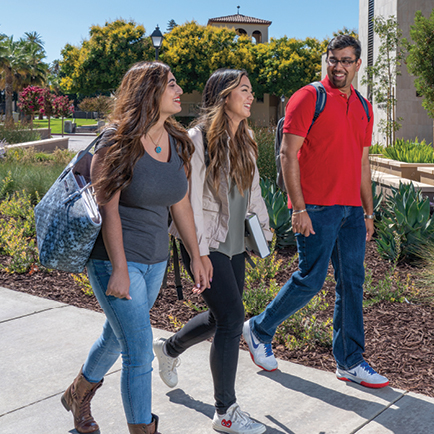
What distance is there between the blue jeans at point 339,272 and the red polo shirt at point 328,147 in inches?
3.5

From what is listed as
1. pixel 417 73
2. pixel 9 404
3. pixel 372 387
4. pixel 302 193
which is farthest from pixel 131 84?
pixel 417 73

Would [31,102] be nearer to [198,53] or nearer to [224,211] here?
[198,53]

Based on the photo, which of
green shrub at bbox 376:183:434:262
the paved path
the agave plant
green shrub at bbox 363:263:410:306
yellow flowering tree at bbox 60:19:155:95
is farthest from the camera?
yellow flowering tree at bbox 60:19:155:95

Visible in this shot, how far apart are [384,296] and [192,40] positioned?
44085 mm

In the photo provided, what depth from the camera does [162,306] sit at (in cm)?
506

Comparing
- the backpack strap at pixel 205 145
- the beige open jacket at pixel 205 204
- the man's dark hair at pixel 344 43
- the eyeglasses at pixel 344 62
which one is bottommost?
the beige open jacket at pixel 205 204

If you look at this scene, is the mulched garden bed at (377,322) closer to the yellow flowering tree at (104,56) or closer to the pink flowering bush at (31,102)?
the pink flowering bush at (31,102)

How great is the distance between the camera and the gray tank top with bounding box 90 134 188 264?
2.47 m

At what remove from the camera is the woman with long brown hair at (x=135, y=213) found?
94.7 inches

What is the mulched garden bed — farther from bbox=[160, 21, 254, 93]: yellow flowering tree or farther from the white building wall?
bbox=[160, 21, 254, 93]: yellow flowering tree

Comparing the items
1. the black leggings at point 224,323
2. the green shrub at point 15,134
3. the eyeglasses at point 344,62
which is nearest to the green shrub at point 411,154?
the eyeglasses at point 344,62

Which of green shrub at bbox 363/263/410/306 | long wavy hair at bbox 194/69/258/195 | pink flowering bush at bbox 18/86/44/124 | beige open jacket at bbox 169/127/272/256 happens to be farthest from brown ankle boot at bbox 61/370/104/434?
pink flowering bush at bbox 18/86/44/124

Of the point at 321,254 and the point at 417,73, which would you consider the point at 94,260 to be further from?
the point at 417,73

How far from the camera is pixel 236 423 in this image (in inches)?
113
